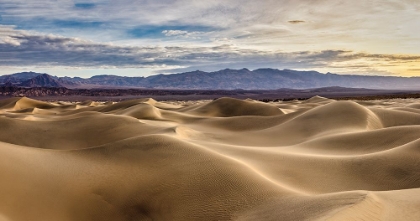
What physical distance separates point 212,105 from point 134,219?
64.6ft

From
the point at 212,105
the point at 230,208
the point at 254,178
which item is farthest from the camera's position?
the point at 212,105

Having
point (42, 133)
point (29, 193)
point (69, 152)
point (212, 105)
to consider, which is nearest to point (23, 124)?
point (42, 133)

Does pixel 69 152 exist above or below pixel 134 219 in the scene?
above

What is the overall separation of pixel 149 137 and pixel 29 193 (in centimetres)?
304

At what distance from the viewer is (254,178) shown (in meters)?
5.51

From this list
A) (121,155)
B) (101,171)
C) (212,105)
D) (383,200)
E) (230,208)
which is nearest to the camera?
(383,200)

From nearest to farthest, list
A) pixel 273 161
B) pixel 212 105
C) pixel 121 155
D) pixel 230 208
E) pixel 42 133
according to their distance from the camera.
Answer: pixel 230 208 < pixel 121 155 < pixel 273 161 < pixel 42 133 < pixel 212 105

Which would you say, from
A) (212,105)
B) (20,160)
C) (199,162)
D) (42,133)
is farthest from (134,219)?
(212,105)

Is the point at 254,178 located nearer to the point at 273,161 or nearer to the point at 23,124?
the point at 273,161

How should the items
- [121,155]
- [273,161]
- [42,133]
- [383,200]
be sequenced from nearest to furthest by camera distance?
1. [383,200]
2. [121,155]
3. [273,161]
4. [42,133]

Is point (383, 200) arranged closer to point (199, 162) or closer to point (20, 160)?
point (199, 162)

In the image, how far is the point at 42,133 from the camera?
1296 cm

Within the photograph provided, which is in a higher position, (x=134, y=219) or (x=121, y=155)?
(x=121, y=155)

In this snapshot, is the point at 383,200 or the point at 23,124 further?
the point at 23,124
